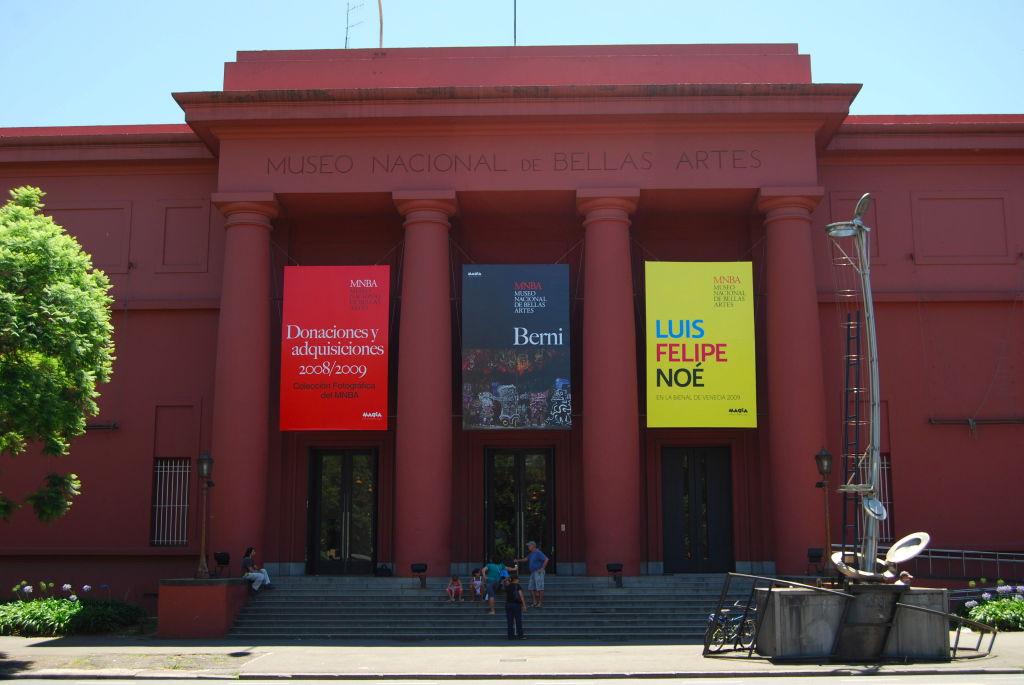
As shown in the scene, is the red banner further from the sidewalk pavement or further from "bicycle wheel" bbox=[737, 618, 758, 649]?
"bicycle wheel" bbox=[737, 618, 758, 649]

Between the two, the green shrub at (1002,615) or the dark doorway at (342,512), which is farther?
the dark doorway at (342,512)

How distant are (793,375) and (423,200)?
31.6ft

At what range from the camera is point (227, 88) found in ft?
88.9

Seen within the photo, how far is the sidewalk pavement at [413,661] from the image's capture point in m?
16.0

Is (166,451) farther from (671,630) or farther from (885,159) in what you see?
(885,159)

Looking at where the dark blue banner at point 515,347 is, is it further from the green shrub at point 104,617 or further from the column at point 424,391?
the green shrub at point 104,617

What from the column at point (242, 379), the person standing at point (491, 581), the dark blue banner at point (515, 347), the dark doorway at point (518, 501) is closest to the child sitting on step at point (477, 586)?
the person standing at point (491, 581)

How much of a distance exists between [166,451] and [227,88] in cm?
938

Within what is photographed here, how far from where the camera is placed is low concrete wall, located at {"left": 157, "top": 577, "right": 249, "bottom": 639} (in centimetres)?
2128

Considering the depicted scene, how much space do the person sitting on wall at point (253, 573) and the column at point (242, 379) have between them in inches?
29.2

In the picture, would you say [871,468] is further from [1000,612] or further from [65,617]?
[65,617]

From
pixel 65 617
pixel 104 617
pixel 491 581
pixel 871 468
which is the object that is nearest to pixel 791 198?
Answer: pixel 871 468

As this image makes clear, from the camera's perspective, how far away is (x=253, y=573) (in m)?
23.2

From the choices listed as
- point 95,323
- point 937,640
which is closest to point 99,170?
point 95,323
